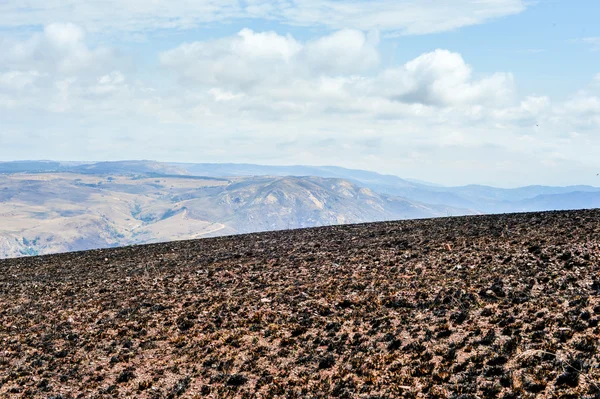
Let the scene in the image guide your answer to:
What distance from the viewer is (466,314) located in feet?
76.9

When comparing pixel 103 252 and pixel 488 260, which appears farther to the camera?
pixel 103 252

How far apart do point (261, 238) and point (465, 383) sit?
126 ft

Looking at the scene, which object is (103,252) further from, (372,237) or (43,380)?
(43,380)

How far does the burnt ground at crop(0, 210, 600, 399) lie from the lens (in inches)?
736

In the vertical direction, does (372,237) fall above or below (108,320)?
above

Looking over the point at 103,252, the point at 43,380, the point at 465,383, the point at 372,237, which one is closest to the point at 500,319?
the point at 465,383

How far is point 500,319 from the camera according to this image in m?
22.5

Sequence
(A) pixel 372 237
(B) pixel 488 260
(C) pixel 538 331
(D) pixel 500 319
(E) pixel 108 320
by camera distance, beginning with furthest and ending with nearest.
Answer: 1. (A) pixel 372 237
2. (B) pixel 488 260
3. (E) pixel 108 320
4. (D) pixel 500 319
5. (C) pixel 538 331

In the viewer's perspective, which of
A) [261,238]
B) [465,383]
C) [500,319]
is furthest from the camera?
[261,238]

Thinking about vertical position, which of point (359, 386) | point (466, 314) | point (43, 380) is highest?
point (466, 314)

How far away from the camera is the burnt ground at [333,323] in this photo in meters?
18.7

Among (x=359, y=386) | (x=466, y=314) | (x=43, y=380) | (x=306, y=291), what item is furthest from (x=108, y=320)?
(x=466, y=314)

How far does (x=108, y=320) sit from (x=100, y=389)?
9.07 meters

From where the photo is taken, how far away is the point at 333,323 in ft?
81.0
